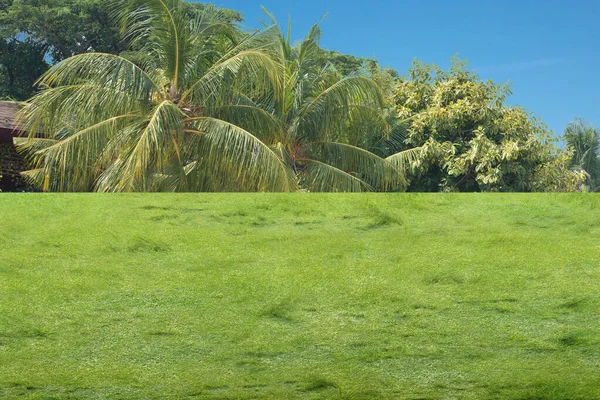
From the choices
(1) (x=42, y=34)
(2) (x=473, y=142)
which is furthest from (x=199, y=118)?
(1) (x=42, y=34)

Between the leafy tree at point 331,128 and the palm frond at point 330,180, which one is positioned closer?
the palm frond at point 330,180

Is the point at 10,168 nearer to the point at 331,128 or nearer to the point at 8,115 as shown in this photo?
the point at 8,115

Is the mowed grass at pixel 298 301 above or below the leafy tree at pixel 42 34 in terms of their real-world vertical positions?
below

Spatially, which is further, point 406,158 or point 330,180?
point 406,158

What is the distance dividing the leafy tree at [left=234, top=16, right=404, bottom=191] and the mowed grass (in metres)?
7.30

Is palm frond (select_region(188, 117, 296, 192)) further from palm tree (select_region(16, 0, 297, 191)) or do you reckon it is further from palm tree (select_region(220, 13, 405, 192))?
palm tree (select_region(220, 13, 405, 192))

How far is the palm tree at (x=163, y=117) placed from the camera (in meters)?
9.95

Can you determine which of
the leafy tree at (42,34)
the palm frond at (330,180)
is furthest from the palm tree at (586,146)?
the palm frond at (330,180)

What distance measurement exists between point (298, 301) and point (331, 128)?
9.47m

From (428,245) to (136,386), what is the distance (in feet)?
7.02

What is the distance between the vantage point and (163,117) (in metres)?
9.94

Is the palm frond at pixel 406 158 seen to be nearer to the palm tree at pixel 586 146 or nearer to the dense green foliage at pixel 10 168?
the dense green foliage at pixel 10 168

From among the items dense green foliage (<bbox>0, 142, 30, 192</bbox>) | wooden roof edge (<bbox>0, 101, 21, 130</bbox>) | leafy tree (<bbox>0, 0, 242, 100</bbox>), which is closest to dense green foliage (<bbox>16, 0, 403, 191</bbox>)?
wooden roof edge (<bbox>0, 101, 21, 130</bbox>)

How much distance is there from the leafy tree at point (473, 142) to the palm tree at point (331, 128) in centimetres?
126
